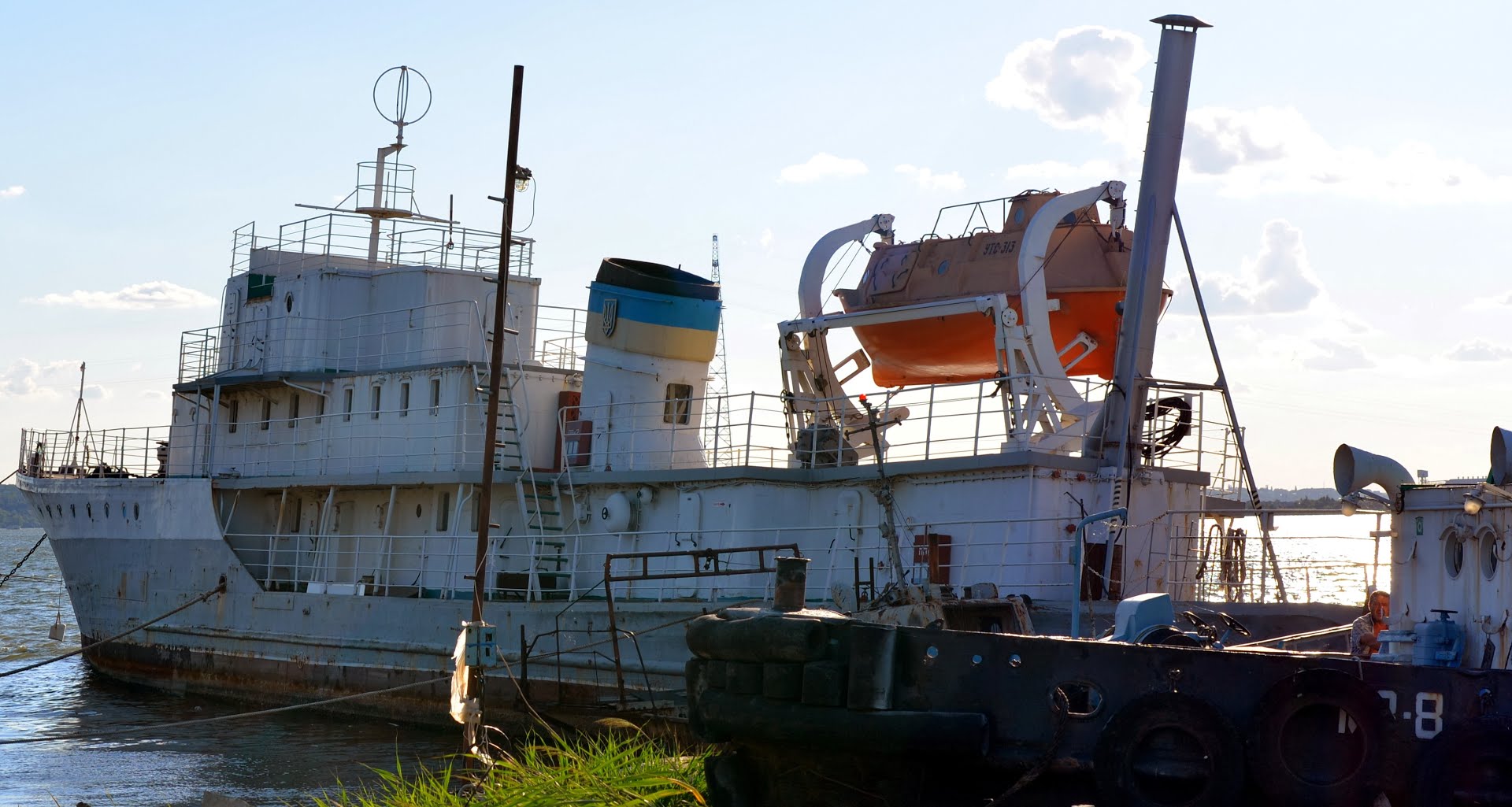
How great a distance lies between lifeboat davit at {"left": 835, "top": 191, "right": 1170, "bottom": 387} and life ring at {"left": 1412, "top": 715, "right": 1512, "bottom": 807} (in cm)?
1152

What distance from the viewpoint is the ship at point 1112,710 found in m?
8.19

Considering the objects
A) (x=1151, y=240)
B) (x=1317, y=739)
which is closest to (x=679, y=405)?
(x=1151, y=240)

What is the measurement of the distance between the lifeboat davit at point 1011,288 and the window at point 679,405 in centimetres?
346

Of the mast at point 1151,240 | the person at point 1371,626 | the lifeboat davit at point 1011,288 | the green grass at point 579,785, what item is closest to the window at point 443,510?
the lifeboat davit at point 1011,288

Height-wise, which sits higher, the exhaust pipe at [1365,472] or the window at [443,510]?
the exhaust pipe at [1365,472]

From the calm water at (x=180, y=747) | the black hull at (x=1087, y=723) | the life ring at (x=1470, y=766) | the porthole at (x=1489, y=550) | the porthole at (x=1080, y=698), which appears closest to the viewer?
the life ring at (x=1470, y=766)

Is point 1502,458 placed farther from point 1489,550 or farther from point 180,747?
point 180,747

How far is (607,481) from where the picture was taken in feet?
70.5

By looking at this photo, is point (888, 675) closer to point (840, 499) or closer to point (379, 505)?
point (840, 499)

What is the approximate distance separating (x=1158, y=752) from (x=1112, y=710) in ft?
1.13

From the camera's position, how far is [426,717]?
21.4m

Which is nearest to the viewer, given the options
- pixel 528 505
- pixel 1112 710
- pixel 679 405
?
pixel 1112 710

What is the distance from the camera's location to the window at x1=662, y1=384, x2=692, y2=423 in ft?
76.3

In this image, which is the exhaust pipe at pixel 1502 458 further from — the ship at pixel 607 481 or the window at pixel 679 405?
the window at pixel 679 405
